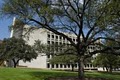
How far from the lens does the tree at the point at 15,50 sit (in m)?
75.9

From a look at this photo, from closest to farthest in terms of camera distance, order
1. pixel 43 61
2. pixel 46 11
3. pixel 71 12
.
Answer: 1. pixel 46 11
2. pixel 71 12
3. pixel 43 61

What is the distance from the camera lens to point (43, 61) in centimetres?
11325

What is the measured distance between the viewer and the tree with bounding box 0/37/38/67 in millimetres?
75900

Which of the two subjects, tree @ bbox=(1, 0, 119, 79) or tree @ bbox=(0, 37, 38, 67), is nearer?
tree @ bbox=(1, 0, 119, 79)

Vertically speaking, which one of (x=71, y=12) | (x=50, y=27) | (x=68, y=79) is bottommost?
(x=68, y=79)

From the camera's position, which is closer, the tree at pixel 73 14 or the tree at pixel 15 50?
the tree at pixel 73 14

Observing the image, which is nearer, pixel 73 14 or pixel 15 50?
pixel 73 14

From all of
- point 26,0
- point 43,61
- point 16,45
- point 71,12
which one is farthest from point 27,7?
point 43,61

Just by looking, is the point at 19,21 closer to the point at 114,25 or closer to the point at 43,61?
the point at 114,25

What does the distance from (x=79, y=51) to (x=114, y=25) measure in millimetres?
4564

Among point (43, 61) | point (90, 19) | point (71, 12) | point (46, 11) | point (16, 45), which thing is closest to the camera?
point (46, 11)

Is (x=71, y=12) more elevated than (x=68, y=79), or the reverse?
(x=71, y=12)

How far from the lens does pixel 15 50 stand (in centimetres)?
7606

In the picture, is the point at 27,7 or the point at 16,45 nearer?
the point at 27,7
